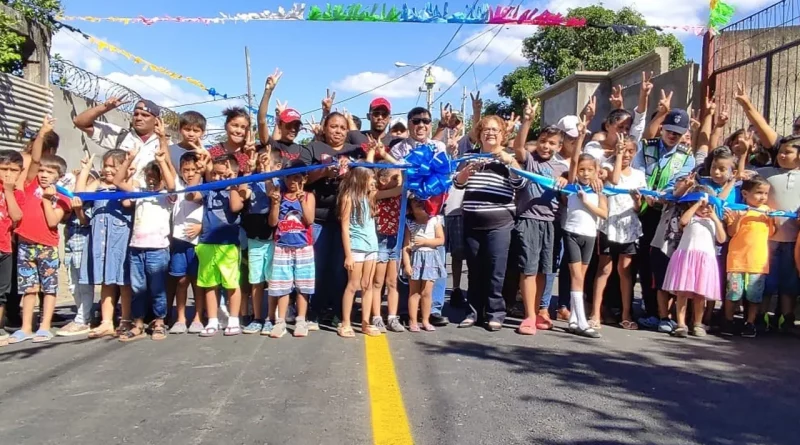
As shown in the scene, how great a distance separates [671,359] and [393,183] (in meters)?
2.60

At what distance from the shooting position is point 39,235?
532cm

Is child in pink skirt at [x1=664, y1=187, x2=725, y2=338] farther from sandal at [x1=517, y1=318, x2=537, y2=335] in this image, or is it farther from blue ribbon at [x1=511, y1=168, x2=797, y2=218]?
sandal at [x1=517, y1=318, x2=537, y2=335]

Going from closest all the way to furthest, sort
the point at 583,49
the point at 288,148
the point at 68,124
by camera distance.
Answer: the point at 288,148
the point at 68,124
the point at 583,49

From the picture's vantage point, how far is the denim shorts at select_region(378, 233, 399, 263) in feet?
18.0

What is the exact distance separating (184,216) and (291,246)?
0.95 metres

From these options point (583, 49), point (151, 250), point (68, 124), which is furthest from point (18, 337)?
point (583, 49)

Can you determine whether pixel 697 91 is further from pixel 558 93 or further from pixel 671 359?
pixel 558 93

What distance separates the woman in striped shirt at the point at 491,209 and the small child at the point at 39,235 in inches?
135

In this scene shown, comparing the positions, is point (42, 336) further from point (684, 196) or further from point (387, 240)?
point (684, 196)

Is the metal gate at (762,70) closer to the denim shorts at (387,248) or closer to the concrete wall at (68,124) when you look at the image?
the denim shorts at (387,248)

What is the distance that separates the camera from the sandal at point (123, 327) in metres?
5.27

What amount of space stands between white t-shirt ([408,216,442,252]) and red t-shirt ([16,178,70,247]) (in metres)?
3.04

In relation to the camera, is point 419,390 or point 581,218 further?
point 581,218

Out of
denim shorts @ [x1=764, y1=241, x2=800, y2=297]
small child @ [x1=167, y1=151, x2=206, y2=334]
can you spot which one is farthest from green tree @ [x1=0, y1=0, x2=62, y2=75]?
denim shorts @ [x1=764, y1=241, x2=800, y2=297]
